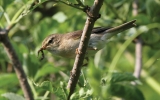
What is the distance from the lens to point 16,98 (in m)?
2.43

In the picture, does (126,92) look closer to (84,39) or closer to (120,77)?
(120,77)

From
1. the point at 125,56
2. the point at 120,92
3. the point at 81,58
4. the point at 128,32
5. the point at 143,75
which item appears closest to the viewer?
the point at 81,58

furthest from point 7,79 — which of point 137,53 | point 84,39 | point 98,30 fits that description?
point 84,39

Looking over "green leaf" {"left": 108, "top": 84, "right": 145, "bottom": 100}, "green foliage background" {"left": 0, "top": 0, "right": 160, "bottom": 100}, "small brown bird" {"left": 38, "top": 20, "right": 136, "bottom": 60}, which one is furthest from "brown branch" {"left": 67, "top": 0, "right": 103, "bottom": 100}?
"small brown bird" {"left": 38, "top": 20, "right": 136, "bottom": 60}

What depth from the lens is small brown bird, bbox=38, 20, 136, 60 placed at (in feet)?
10.2

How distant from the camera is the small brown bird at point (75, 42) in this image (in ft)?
10.2

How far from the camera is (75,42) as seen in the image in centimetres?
321

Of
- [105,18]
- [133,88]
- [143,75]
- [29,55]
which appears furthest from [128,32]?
[133,88]

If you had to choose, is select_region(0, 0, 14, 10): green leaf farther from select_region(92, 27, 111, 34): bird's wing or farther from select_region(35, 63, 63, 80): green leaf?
select_region(92, 27, 111, 34): bird's wing

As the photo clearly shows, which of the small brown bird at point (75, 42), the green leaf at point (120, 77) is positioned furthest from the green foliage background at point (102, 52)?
the small brown bird at point (75, 42)

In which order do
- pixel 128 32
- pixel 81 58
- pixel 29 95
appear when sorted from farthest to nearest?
pixel 128 32 < pixel 29 95 < pixel 81 58

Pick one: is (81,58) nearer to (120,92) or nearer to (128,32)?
(120,92)

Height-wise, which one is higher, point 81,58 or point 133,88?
point 81,58

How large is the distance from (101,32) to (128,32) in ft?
1.14
